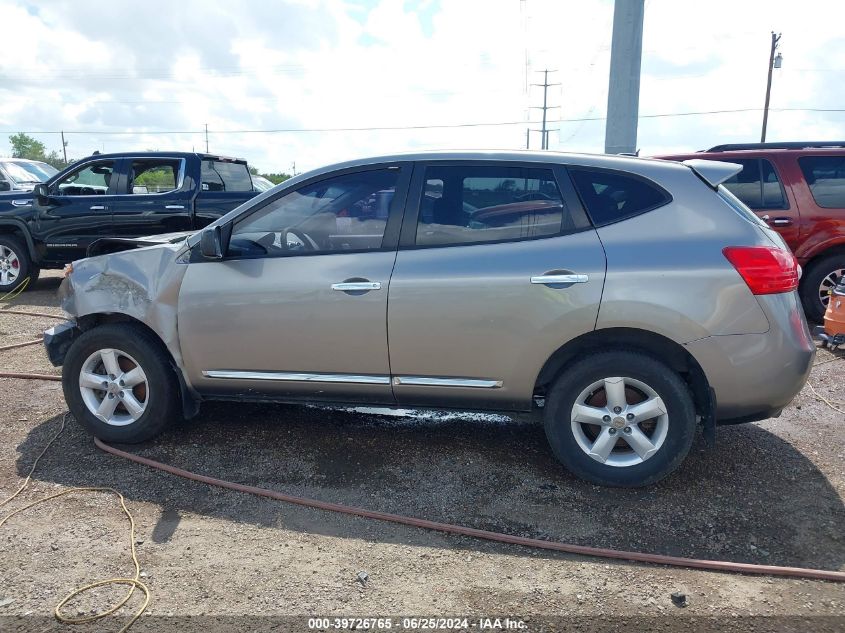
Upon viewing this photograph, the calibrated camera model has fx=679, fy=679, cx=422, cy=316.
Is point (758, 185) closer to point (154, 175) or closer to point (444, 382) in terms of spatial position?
point (444, 382)

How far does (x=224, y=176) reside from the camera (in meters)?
9.70

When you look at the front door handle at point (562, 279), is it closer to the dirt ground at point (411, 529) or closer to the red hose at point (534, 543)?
the dirt ground at point (411, 529)

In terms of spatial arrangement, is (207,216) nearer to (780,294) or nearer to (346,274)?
(346,274)

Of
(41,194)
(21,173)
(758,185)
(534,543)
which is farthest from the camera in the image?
(21,173)

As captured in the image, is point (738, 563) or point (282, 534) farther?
point (282, 534)

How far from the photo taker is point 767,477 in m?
3.89

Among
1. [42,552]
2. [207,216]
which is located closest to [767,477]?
[42,552]

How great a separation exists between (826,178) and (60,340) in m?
7.43

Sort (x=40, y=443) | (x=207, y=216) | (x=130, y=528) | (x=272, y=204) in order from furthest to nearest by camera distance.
A: (x=207, y=216), (x=40, y=443), (x=272, y=204), (x=130, y=528)

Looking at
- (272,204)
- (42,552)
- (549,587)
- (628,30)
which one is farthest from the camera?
(628,30)

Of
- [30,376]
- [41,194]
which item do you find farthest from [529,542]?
[41,194]

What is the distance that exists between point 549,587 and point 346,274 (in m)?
1.95

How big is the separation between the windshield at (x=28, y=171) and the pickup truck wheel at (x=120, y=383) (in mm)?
9430

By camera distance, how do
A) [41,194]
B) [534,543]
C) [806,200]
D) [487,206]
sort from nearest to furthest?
[534,543], [487,206], [806,200], [41,194]
